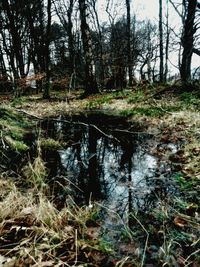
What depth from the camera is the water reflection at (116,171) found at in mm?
3710

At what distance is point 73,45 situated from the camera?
29438 mm

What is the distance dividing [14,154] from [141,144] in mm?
2540

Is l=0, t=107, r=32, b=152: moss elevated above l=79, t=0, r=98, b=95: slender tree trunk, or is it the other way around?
l=79, t=0, r=98, b=95: slender tree trunk

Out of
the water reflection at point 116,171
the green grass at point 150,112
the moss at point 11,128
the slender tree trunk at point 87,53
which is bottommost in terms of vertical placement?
the water reflection at point 116,171

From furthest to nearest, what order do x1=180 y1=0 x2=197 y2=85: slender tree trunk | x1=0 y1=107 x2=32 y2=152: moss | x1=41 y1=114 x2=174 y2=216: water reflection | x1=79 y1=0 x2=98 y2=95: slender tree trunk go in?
x1=79 y1=0 x2=98 y2=95: slender tree trunk, x1=180 y1=0 x2=197 y2=85: slender tree trunk, x1=0 y1=107 x2=32 y2=152: moss, x1=41 y1=114 x2=174 y2=216: water reflection

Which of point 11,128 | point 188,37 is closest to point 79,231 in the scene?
point 11,128

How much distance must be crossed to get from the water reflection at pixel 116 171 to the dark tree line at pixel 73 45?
4.43 meters

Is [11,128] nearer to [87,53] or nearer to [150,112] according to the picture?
[150,112]

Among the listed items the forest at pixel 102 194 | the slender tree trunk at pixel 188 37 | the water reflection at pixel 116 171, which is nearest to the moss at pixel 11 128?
the forest at pixel 102 194

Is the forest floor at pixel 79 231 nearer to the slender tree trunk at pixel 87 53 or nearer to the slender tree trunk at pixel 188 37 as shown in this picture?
the slender tree trunk at pixel 188 37

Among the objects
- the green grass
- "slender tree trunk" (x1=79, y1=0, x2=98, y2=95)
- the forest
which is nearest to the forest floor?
the forest

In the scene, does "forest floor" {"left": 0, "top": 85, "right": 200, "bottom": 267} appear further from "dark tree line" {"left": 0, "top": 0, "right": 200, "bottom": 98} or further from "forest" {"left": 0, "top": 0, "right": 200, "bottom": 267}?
"dark tree line" {"left": 0, "top": 0, "right": 200, "bottom": 98}

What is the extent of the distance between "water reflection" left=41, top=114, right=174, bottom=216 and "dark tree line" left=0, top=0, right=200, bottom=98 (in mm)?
4429

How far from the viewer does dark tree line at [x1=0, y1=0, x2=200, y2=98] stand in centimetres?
1435
